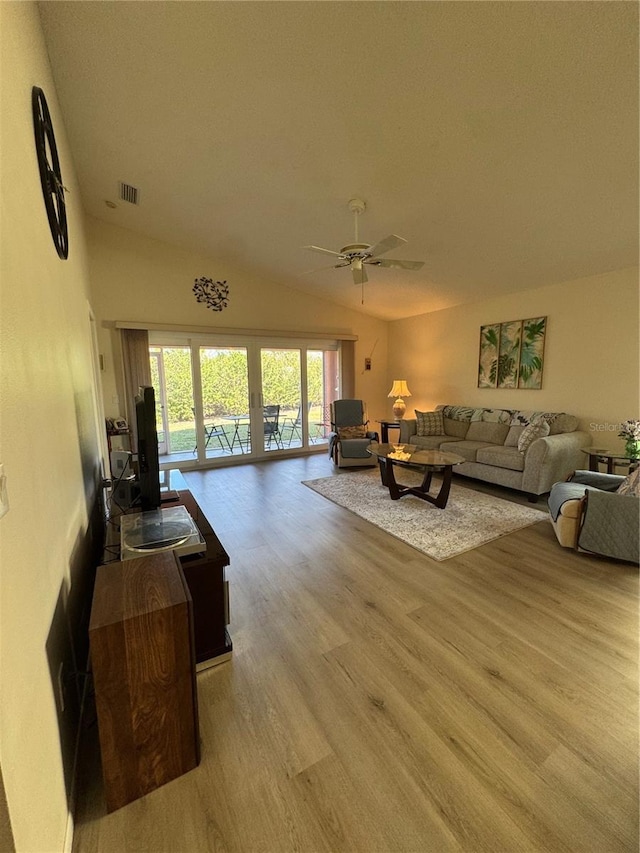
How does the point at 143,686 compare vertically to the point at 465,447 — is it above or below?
below

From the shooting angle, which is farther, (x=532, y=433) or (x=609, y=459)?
(x=532, y=433)

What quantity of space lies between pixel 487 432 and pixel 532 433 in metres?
0.88

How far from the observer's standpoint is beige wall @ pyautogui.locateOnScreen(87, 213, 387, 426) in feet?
15.4

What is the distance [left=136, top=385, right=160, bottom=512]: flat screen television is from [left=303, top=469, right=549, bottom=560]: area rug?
199cm

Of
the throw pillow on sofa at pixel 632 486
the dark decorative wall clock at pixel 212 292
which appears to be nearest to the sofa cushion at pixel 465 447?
the throw pillow on sofa at pixel 632 486

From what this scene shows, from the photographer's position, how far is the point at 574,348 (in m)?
4.33

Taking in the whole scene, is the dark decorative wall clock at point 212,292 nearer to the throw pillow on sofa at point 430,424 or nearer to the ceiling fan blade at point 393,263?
the ceiling fan blade at point 393,263

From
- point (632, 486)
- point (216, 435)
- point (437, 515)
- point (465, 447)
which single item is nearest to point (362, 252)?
point (437, 515)

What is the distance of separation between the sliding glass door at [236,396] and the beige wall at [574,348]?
7.23 ft

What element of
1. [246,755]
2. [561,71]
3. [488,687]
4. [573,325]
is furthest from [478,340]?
[246,755]

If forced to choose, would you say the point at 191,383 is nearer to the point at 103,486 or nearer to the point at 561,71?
the point at 103,486

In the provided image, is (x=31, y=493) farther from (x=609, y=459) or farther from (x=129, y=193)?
(x=609, y=459)

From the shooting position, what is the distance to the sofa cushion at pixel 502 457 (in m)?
4.01

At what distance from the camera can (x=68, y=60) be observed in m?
2.16
